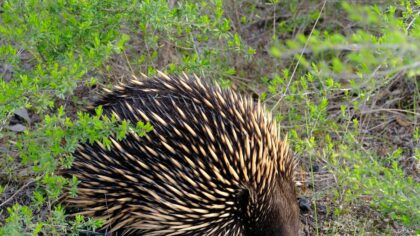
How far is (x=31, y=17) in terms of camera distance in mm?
3549

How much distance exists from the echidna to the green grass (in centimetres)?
18

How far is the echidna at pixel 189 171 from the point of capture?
3.77 metres

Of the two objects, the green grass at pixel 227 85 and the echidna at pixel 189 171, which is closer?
the green grass at pixel 227 85

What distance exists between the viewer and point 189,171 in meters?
3.78

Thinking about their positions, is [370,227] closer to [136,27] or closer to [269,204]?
[269,204]

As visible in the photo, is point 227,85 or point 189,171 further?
point 227,85

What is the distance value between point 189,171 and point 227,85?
4.22 ft

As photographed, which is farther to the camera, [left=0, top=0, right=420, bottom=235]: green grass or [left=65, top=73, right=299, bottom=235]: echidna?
[left=65, top=73, right=299, bottom=235]: echidna

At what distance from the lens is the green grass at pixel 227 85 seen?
333 centimetres

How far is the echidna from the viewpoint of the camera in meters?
3.77

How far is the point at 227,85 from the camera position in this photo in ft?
16.1

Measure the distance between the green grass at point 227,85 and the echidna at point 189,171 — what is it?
18 centimetres

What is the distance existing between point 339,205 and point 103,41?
6.22ft

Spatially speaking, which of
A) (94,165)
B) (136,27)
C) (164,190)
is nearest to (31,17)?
(94,165)
